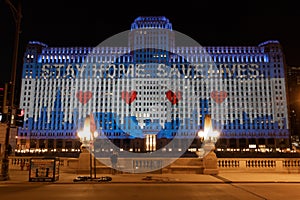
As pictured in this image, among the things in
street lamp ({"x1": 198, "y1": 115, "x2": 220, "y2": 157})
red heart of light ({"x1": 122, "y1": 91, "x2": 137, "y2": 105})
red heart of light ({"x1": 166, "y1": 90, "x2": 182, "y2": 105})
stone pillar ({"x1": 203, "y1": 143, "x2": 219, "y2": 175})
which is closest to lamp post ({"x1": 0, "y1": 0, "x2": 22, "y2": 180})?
stone pillar ({"x1": 203, "y1": 143, "x2": 219, "y2": 175})


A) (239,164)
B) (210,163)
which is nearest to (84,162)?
(210,163)

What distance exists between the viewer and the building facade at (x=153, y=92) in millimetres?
122812

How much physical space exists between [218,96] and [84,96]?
58.9 meters

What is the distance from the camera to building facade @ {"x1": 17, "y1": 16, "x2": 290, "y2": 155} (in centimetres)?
12281

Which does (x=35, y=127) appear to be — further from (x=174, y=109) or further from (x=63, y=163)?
(x=63, y=163)

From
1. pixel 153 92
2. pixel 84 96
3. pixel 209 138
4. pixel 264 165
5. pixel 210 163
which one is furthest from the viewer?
pixel 84 96

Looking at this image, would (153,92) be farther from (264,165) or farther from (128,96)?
(264,165)

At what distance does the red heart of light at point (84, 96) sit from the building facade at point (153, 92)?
43 centimetres

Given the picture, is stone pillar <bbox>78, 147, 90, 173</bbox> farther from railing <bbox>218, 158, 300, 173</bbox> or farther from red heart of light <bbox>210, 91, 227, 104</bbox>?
red heart of light <bbox>210, 91, 227, 104</bbox>

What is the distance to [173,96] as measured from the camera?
412ft

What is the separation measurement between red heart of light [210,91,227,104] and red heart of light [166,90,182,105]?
1482cm

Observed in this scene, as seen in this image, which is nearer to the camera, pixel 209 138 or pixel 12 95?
pixel 12 95

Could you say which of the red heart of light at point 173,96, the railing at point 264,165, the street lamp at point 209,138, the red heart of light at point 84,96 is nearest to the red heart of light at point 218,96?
the red heart of light at point 173,96

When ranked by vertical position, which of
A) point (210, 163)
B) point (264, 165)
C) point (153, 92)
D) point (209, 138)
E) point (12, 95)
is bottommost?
point (264, 165)
